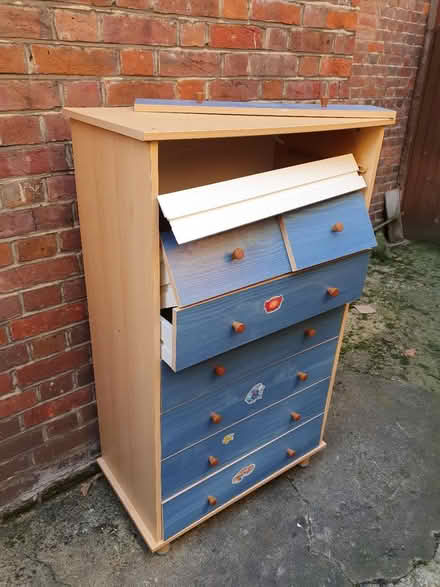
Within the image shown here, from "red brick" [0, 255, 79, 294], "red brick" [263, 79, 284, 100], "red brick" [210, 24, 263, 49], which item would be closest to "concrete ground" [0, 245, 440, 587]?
"red brick" [0, 255, 79, 294]

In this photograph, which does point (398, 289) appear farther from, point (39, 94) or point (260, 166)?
point (39, 94)

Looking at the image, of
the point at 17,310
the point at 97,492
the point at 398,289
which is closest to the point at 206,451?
the point at 97,492

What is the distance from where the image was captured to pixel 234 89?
1859 millimetres

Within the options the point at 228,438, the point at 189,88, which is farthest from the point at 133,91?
the point at 228,438

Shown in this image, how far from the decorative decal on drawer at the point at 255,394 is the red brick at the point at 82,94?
1.13m

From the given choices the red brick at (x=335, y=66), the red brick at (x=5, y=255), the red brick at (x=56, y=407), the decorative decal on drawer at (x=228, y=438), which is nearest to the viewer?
the red brick at (x=5, y=255)

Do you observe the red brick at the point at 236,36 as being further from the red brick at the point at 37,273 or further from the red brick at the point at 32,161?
the red brick at the point at 37,273

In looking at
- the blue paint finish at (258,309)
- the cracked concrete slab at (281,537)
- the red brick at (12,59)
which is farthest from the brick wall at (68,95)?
the blue paint finish at (258,309)

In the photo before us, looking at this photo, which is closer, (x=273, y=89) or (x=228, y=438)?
(x=228, y=438)

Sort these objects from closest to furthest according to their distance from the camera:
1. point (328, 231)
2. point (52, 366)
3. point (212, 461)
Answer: point (328, 231) < point (212, 461) < point (52, 366)

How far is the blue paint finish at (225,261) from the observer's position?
3.93 ft

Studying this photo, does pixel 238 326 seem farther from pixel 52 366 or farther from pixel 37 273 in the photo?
pixel 52 366

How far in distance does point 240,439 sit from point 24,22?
61.3 inches

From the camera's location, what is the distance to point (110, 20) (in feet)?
4.85
